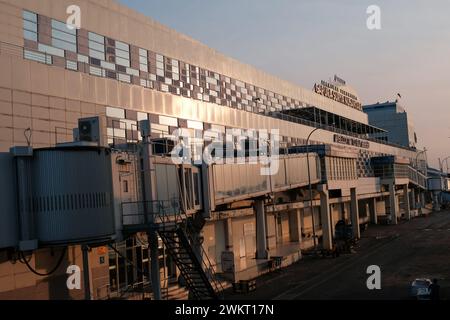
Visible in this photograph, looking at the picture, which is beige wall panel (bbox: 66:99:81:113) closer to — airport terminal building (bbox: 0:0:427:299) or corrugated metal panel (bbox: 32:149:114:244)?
airport terminal building (bbox: 0:0:427:299)

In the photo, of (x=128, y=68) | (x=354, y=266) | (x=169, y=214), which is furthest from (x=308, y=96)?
(x=169, y=214)

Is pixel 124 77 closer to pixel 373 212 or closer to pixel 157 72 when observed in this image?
pixel 157 72

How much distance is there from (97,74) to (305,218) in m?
39.5

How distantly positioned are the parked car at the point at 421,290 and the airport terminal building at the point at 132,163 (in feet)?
37.6

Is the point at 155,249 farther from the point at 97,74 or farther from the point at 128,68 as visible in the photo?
the point at 128,68

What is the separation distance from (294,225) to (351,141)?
2330cm

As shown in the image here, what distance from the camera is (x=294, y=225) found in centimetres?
5888

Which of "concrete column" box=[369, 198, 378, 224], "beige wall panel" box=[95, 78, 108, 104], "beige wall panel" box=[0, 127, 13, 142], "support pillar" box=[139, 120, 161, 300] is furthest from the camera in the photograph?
"concrete column" box=[369, 198, 378, 224]

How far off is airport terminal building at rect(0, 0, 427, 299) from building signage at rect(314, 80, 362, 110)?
1585cm

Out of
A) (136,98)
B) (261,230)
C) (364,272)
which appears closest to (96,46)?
(136,98)

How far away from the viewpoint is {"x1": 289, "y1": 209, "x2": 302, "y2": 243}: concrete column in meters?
58.4

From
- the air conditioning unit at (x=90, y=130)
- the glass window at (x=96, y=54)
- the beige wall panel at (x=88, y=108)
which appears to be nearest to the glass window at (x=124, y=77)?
the glass window at (x=96, y=54)

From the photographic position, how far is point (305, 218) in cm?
6356

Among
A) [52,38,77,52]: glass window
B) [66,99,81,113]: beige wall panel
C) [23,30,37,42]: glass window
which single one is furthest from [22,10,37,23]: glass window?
[66,99,81,113]: beige wall panel
